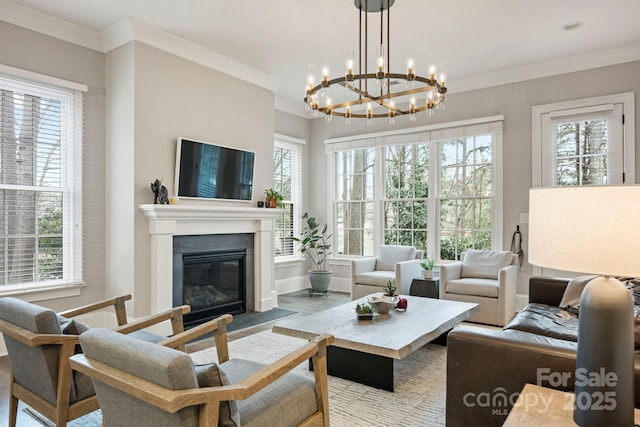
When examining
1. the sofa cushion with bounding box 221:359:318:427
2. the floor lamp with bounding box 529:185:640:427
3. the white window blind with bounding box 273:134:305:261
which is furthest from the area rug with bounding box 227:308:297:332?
the floor lamp with bounding box 529:185:640:427

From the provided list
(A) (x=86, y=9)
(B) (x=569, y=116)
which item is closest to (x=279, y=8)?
(A) (x=86, y=9)

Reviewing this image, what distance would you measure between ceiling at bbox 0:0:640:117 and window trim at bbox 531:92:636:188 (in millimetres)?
393

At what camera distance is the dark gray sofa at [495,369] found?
170cm

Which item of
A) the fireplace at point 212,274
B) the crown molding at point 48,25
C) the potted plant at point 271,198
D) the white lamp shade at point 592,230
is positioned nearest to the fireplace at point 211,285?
the fireplace at point 212,274

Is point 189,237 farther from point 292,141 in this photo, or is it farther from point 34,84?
point 292,141

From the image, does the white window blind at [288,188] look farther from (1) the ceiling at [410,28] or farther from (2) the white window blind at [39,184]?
(2) the white window blind at [39,184]

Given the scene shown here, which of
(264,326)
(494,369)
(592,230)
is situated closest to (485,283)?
(264,326)

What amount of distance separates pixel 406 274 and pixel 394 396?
8.24ft

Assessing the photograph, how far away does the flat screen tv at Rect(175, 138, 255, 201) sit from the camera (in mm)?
4191

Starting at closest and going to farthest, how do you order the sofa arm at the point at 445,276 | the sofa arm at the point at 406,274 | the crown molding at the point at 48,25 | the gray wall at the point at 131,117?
the crown molding at the point at 48,25
the gray wall at the point at 131,117
the sofa arm at the point at 445,276
the sofa arm at the point at 406,274

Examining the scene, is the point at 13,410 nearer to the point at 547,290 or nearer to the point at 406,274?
the point at 547,290

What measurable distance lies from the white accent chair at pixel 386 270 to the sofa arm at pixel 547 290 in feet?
5.59

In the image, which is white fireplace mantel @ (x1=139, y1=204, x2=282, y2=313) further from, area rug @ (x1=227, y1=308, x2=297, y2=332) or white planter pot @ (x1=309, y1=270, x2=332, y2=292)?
white planter pot @ (x1=309, y1=270, x2=332, y2=292)

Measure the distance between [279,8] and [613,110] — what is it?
12.1 ft
